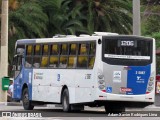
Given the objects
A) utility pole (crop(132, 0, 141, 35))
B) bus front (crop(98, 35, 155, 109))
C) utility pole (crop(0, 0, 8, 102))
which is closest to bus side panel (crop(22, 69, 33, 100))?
bus front (crop(98, 35, 155, 109))

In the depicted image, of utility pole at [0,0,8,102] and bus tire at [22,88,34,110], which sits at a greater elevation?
utility pole at [0,0,8,102]

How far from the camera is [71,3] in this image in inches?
2004

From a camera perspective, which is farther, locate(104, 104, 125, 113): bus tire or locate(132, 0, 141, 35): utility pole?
locate(132, 0, 141, 35): utility pole

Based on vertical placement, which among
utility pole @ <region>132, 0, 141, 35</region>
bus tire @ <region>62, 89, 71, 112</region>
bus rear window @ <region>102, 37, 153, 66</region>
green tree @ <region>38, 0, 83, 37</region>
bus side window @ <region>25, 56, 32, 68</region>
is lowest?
bus tire @ <region>62, 89, 71, 112</region>

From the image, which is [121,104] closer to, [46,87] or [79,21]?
[46,87]

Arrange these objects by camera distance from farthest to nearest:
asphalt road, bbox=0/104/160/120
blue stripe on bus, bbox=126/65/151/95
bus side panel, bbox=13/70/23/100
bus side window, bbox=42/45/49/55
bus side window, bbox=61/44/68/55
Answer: bus side panel, bbox=13/70/23/100
bus side window, bbox=42/45/49/55
bus side window, bbox=61/44/68/55
blue stripe on bus, bbox=126/65/151/95
asphalt road, bbox=0/104/160/120

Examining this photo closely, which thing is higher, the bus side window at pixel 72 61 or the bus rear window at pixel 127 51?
the bus rear window at pixel 127 51

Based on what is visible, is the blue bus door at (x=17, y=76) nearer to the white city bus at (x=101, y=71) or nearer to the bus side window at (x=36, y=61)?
the bus side window at (x=36, y=61)

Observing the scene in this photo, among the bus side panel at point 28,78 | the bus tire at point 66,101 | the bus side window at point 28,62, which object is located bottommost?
the bus tire at point 66,101

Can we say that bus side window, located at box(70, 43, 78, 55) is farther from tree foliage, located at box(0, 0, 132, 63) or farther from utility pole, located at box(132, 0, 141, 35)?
tree foliage, located at box(0, 0, 132, 63)

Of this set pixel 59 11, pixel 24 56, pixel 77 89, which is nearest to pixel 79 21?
pixel 59 11

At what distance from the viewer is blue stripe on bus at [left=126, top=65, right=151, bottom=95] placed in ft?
85.0

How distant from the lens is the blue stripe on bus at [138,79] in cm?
2592

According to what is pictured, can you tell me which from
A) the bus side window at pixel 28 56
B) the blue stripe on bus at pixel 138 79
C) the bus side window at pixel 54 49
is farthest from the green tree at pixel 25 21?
the blue stripe on bus at pixel 138 79
